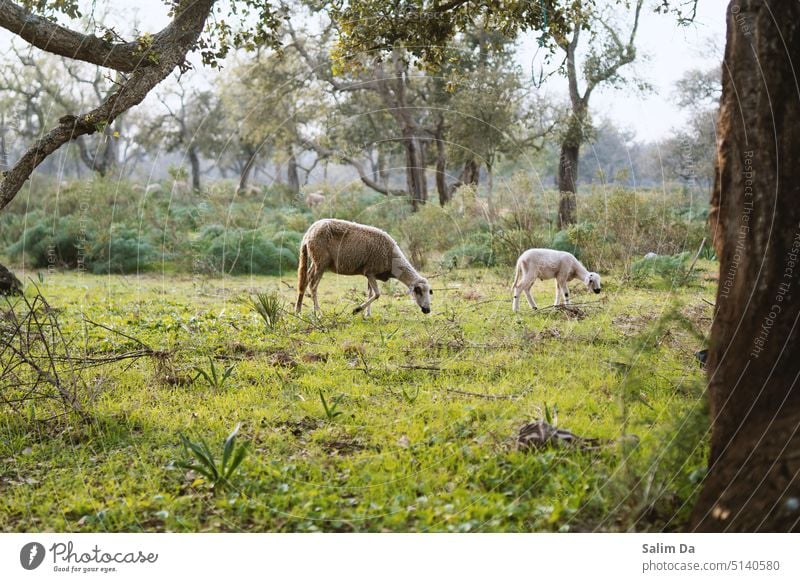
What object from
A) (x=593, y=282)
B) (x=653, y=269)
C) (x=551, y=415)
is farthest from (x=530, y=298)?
(x=551, y=415)

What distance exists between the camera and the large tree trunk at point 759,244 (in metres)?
4.18

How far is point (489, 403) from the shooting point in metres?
5.98

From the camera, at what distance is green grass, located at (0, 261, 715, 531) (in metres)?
4.39

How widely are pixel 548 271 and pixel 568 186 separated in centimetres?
545

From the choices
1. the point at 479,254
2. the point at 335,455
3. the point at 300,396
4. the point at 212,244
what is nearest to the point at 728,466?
the point at 335,455

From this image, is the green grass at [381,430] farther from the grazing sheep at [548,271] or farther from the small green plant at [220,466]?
the grazing sheep at [548,271]

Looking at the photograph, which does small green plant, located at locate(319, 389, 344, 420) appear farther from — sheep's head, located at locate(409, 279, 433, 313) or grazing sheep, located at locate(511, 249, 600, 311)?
grazing sheep, located at locate(511, 249, 600, 311)

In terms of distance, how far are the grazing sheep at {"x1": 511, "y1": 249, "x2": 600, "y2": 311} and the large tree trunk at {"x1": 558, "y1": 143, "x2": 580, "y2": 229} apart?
3.50 m

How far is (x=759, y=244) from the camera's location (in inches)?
166

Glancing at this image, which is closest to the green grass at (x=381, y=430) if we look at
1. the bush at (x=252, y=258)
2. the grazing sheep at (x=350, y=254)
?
the grazing sheep at (x=350, y=254)

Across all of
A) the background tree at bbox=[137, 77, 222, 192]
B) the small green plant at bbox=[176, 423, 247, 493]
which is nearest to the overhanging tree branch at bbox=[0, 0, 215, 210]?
the small green plant at bbox=[176, 423, 247, 493]

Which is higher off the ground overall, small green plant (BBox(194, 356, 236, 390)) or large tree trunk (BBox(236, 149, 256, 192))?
large tree trunk (BBox(236, 149, 256, 192))

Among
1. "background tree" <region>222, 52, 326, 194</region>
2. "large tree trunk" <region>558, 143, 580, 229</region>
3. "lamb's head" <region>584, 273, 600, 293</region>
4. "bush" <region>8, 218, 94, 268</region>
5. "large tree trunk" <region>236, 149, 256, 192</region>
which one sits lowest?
"lamb's head" <region>584, 273, 600, 293</region>
